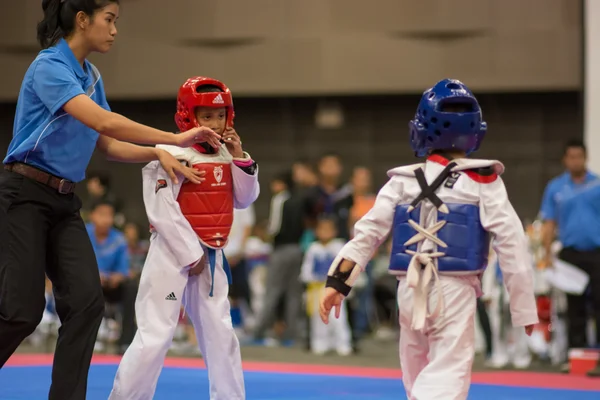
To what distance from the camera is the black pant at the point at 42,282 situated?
3.69 metres

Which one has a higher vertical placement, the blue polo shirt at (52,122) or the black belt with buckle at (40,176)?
the blue polo shirt at (52,122)

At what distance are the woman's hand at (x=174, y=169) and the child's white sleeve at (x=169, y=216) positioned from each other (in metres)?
0.06

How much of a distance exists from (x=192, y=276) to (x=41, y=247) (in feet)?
2.54

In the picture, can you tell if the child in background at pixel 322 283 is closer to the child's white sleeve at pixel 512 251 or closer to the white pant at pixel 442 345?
the white pant at pixel 442 345

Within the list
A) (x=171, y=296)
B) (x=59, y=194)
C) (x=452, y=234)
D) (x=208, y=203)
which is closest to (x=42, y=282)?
(x=59, y=194)

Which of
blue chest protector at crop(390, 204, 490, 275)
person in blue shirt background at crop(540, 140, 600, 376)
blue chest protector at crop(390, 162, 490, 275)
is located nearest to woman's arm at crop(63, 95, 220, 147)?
blue chest protector at crop(390, 162, 490, 275)

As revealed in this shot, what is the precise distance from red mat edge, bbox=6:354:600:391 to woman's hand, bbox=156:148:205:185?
3.42 metres

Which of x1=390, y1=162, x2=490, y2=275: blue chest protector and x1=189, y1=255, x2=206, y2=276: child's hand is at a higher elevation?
x1=390, y1=162, x2=490, y2=275: blue chest protector

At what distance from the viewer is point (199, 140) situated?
3951 mm

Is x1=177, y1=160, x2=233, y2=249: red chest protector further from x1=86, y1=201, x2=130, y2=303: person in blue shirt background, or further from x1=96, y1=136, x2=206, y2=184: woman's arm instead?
x1=86, y1=201, x2=130, y2=303: person in blue shirt background

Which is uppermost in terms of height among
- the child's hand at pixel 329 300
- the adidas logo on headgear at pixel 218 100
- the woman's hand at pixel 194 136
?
the adidas logo on headgear at pixel 218 100

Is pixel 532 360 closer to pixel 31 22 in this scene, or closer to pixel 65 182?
pixel 65 182

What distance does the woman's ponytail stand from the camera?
3916mm

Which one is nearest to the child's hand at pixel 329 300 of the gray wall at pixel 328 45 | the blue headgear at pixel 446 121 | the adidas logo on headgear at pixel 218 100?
the blue headgear at pixel 446 121
